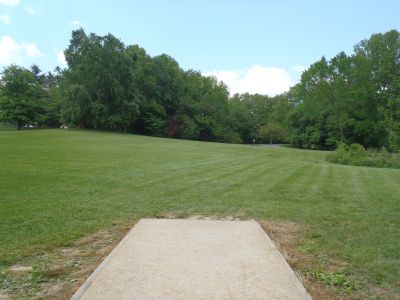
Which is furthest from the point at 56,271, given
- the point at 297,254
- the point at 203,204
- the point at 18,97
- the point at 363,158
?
the point at 18,97

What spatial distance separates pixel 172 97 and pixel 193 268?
48148mm

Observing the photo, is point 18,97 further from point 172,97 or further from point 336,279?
point 336,279

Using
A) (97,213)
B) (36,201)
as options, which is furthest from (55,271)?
(36,201)

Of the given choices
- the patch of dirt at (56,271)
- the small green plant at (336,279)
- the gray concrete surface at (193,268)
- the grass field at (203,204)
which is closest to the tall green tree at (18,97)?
the grass field at (203,204)

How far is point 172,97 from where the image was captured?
50.8 metres

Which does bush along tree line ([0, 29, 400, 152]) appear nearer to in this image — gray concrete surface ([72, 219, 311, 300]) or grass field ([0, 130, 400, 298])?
grass field ([0, 130, 400, 298])

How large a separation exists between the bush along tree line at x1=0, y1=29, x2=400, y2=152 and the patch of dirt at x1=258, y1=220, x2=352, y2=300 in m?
31.0

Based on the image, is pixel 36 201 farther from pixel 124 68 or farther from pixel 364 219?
pixel 124 68

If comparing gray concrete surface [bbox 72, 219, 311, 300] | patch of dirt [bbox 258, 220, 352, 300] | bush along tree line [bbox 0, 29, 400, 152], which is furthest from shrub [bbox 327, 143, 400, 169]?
gray concrete surface [bbox 72, 219, 311, 300]

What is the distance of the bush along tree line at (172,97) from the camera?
39594 mm

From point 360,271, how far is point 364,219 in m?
2.48

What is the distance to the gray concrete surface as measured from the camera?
2.95 metres

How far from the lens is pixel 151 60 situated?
50031 mm

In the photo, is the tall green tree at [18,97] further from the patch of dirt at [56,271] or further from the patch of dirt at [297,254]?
the patch of dirt at [297,254]
